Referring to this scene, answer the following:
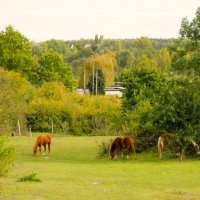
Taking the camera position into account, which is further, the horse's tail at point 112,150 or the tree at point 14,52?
the tree at point 14,52

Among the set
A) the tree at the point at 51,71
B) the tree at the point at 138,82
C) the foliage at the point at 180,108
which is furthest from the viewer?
A: the tree at the point at 51,71

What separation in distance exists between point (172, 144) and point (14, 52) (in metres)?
54.4

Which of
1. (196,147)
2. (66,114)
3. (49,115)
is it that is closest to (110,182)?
(196,147)

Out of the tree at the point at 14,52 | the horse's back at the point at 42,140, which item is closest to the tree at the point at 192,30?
the horse's back at the point at 42,140

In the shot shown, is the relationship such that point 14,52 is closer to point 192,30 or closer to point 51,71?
point 51,71

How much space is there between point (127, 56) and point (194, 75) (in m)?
116

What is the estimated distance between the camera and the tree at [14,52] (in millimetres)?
76625

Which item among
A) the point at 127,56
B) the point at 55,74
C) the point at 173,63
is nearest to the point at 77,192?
the point at 173,63

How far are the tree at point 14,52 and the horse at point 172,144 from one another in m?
52.5

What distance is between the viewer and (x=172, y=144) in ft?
87.9

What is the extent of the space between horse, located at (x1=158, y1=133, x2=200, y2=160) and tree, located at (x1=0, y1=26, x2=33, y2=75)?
52.5 m

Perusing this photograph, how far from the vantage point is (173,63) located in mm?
26922

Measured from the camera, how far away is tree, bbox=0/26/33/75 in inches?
3017

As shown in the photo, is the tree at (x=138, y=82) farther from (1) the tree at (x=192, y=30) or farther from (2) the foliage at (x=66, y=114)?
(1) the tree at (x=192, y=30)
